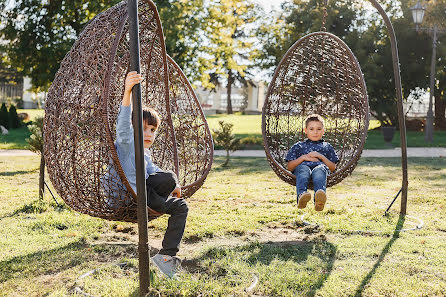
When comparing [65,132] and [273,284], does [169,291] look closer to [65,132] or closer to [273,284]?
[273,284]

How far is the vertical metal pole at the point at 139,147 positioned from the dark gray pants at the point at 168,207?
0.37 m

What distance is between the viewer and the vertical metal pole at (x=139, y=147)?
300cm

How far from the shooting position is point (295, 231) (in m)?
5.04

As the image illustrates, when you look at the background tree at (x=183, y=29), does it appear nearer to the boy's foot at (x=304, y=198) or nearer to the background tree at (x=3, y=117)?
the background tree at (x=3, y=117)

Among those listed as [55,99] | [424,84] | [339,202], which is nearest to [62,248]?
[55,99]

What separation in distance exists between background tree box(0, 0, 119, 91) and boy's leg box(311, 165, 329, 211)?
11616mm

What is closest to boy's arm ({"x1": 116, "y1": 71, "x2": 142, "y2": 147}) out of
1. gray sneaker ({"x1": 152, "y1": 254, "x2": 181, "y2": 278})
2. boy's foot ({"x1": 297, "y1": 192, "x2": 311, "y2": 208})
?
gray sneaker ({"x1": 152, "y1": 254, "x2": 181, "y2": 278})

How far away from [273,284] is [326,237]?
149 cm

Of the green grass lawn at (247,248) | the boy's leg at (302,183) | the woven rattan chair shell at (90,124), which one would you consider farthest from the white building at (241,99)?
the woven rattan chair shell at (90,124)

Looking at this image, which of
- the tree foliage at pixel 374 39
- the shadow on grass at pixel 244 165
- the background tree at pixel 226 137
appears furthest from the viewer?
the tree foliage at pixel 374 39

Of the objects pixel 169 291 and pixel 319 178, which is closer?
pixel 169 291

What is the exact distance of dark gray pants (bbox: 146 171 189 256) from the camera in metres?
3.56

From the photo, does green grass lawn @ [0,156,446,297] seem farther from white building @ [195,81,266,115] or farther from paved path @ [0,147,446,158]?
white building @ [195,81,266,115]

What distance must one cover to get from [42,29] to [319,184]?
12954 millimetres
